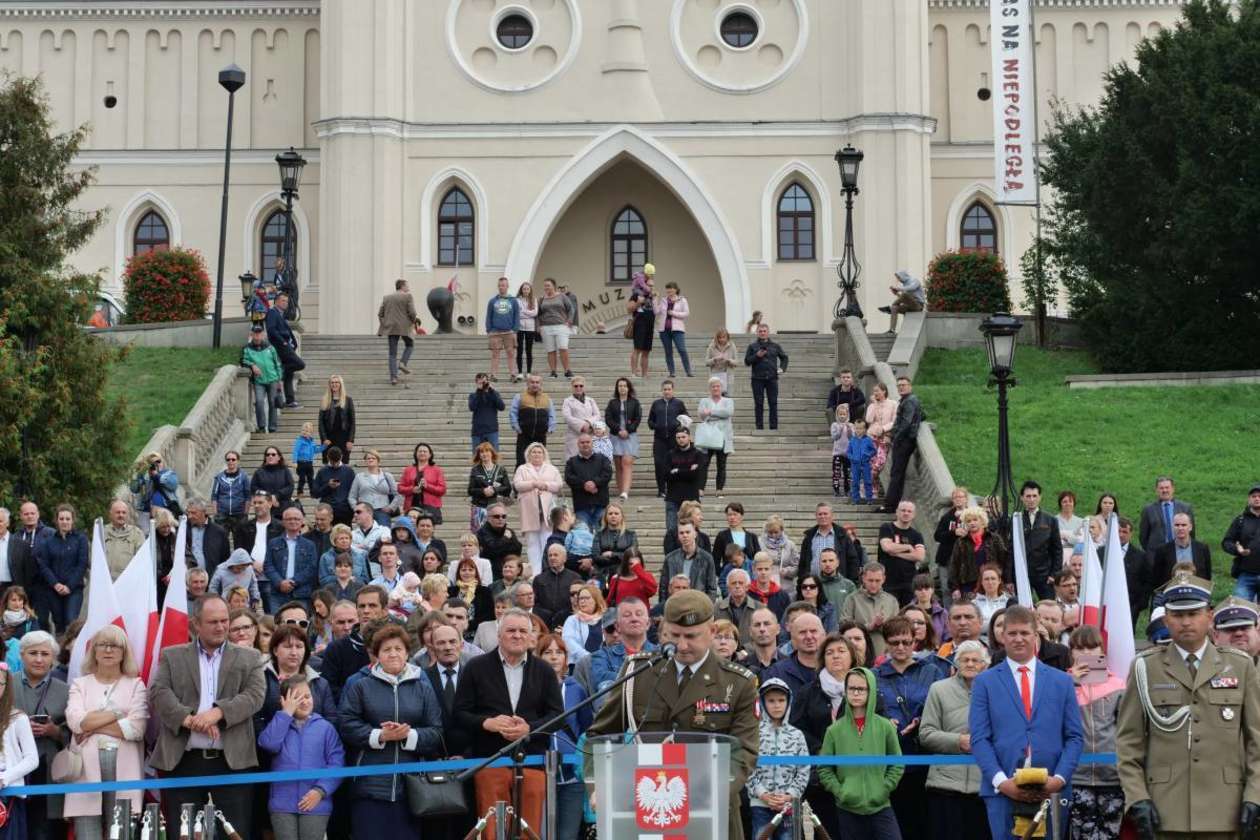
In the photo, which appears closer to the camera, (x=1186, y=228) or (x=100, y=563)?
(x=100, y=563)

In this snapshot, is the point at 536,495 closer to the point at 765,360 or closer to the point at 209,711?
the point at 765,360

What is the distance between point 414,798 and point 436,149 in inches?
1366

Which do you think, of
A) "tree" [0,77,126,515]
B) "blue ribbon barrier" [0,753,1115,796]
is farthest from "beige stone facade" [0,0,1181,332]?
"blue ribbon barrier" [0,753,1115,796]

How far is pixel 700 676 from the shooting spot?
10961 millimetres

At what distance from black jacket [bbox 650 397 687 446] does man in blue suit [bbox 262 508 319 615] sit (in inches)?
232

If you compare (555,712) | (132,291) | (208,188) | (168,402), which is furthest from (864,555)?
(208,188)

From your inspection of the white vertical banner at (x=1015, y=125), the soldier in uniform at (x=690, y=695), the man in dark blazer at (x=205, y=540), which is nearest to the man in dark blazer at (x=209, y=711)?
the soldier in uniform at (x=690, y=695)

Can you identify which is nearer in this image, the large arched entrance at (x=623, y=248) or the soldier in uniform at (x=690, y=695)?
the soldier in uniform at (x=690, y=695)

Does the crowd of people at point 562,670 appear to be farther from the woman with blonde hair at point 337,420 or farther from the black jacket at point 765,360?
the black jacket at point 765,360

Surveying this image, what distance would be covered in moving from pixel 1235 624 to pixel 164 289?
3389 centimetres

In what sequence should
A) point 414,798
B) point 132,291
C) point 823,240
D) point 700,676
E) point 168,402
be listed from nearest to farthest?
1. point 700,676
2. point 414,798
3. point 168,402
4. point 132,291
5. point 823,240

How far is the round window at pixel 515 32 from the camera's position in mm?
47375

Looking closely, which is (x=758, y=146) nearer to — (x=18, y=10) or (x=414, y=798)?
(x=18, y=10)

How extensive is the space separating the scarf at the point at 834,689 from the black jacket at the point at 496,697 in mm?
1754
